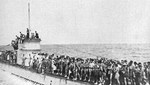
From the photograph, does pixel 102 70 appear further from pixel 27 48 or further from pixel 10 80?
pixel 10 80

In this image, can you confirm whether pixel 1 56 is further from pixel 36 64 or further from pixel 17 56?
pixel 36 64

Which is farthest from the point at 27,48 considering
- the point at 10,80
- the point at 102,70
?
the point at 102,70

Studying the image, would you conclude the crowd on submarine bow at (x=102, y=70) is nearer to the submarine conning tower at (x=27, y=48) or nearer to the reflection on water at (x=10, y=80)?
the reflection on water at (x=10, y=80)

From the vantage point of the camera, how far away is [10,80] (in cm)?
2142

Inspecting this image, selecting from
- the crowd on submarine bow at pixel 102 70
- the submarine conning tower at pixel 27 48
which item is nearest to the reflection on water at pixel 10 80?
the submarine conning tower at pixel 27 48

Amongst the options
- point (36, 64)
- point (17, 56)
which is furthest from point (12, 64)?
point (36, 64)

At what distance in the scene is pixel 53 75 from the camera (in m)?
16.2

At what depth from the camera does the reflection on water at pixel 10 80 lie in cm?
1952

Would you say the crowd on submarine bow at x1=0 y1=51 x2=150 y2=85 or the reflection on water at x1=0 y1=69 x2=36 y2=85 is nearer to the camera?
the crowd on submarine bow at x1=0 y1=51 x2=150 y2=85

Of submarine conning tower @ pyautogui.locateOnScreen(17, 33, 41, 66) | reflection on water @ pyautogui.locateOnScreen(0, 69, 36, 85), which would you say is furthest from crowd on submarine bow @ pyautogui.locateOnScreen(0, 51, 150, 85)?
submarine conning tower @ pyautogui.locateOnScreen(17, 33, 41, 66)

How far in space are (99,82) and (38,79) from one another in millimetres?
5642

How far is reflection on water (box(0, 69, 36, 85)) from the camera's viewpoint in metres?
19.5

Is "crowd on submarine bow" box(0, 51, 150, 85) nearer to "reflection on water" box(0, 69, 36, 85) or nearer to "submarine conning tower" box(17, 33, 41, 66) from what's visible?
"reflection on water" box(0, 69, 36, 85)

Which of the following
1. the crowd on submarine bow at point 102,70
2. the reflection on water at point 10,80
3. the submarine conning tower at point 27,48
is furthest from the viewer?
the submarine conning tower at point 27,48
